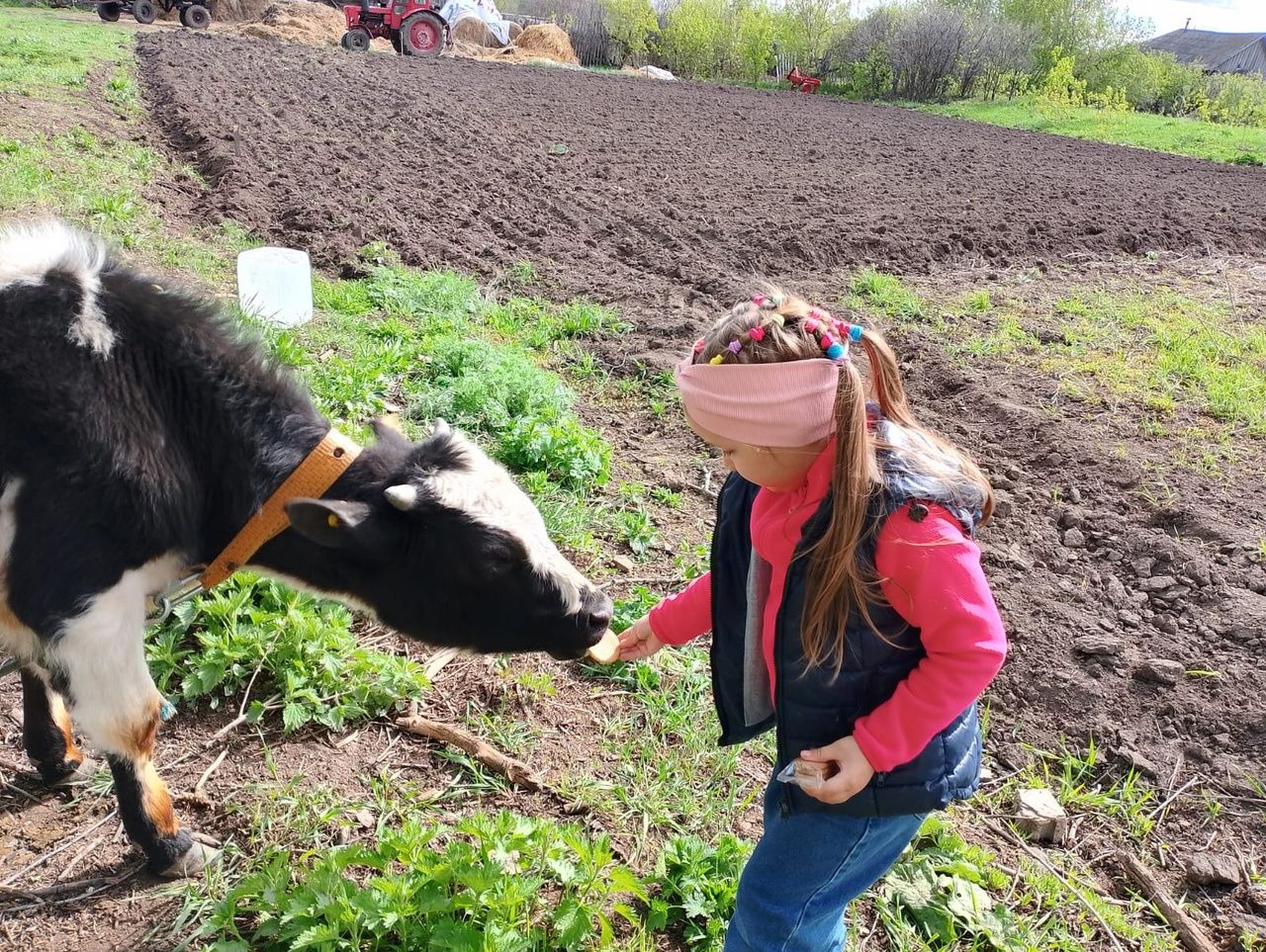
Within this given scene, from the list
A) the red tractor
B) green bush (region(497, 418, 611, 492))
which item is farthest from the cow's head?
the red tractor

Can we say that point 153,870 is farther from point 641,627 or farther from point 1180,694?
point 1180,694

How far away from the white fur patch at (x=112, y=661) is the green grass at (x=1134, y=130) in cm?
2536

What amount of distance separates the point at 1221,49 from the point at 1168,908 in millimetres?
81448

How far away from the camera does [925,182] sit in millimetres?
14352

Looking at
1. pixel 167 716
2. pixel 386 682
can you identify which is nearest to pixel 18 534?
pixel 167 716

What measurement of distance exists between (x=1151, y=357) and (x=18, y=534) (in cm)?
781

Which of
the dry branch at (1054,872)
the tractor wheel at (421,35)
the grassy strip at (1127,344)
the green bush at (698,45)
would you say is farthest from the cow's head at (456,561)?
the green bush at (698,45)

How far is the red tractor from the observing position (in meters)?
28.3

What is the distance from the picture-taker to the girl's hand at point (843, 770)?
1.91 meters

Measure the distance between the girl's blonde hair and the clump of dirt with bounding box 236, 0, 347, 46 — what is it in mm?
30212

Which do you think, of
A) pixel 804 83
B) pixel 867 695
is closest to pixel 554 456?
pixel 867 695

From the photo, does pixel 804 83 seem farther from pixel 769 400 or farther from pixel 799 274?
pixel 769 400

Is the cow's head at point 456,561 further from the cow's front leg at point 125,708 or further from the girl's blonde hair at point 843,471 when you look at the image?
the girl's blonde hair at point 843,471

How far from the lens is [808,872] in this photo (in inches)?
82.7
